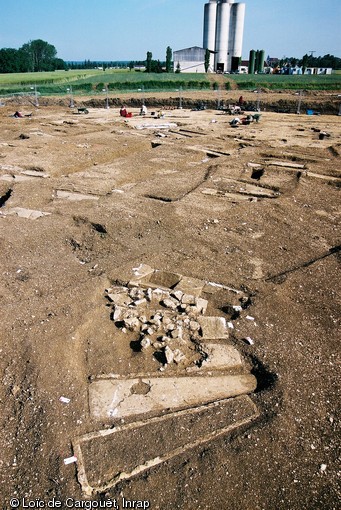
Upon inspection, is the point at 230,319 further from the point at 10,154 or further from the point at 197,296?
the point at 10,154

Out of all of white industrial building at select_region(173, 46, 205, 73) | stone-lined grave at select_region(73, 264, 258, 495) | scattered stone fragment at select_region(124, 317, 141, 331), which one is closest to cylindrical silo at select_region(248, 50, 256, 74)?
white industrial building at select_region(173, 46, 205, 73)

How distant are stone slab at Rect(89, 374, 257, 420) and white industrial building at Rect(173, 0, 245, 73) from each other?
2609 inches

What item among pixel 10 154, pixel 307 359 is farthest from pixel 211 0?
pixel 307 359

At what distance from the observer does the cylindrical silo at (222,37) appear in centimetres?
6222

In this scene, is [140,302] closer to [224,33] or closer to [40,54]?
[224,33]

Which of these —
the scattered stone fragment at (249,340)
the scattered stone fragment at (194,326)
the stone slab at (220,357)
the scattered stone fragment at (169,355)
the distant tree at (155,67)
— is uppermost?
the distant tree at (155,67)

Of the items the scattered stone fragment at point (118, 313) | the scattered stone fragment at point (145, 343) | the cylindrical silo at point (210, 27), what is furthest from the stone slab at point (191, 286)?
the cylindrical silo at point (210, 27)

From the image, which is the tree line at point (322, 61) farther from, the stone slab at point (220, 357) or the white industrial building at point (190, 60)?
the stone slab at point (220, 357)

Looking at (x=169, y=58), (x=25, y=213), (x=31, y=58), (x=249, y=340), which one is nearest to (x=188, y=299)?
(x=249, y=340)

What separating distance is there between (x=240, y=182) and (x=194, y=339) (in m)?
7.06

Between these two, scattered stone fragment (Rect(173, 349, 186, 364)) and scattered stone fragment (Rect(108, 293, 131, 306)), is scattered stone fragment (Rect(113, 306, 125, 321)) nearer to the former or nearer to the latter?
scattered stone fragment (Rect(108, 293, 131, 306))

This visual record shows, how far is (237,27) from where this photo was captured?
204ft

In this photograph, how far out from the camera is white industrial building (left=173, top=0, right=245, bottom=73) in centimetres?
6181

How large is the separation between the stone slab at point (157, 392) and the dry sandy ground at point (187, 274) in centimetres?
15
